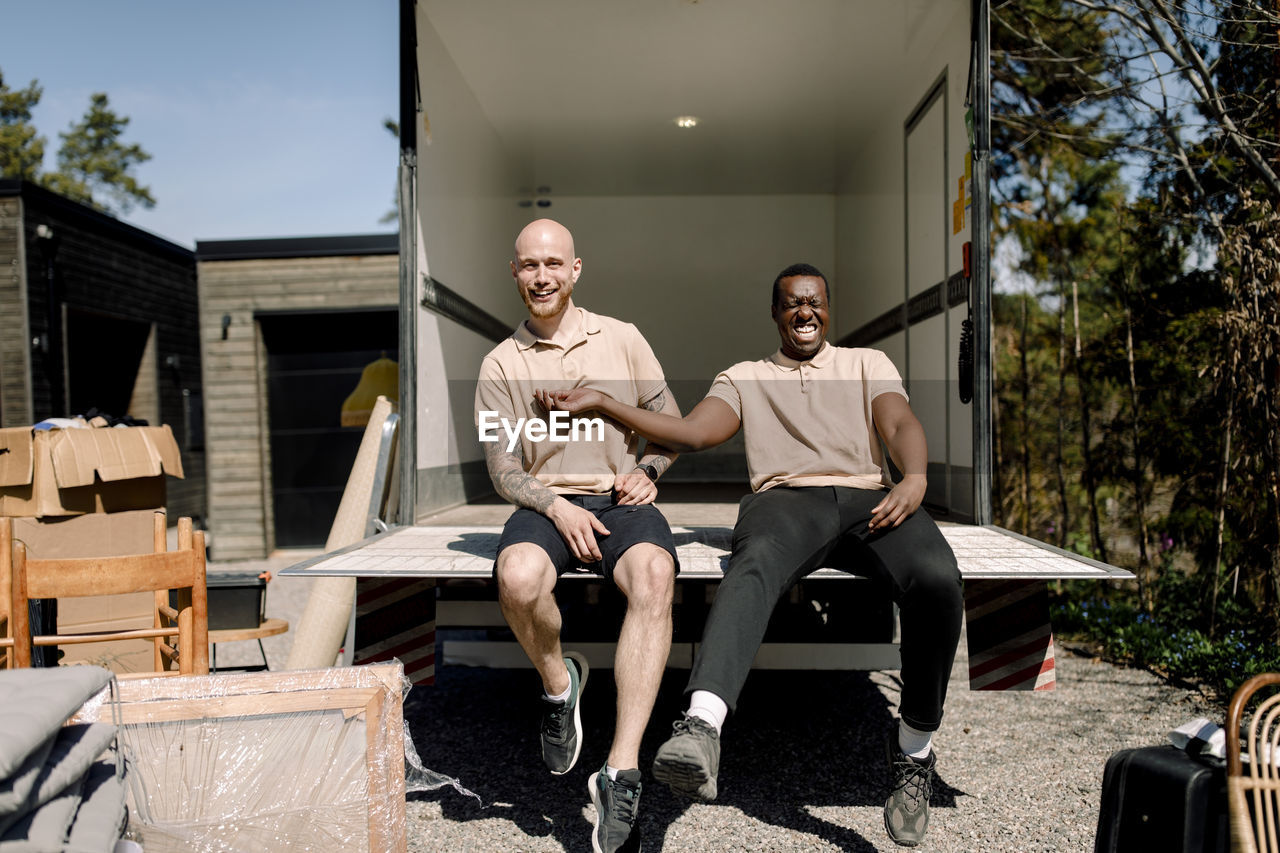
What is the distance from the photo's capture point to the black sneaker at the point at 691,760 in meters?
1.78

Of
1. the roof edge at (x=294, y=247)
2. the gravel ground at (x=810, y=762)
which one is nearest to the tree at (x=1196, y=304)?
the gravel ground at (x=810, y=762)

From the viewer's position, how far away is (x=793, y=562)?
2.24 metres

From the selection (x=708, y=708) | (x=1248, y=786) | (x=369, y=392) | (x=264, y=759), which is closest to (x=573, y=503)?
(x=708, y=708)

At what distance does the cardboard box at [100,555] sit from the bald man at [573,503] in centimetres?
151

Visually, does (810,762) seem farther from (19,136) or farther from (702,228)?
(19,136)

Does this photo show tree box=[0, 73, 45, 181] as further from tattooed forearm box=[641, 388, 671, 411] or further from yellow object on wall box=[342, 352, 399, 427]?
tattooed forearm box=[641, 388, 671, 411]

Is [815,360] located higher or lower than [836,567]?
higher

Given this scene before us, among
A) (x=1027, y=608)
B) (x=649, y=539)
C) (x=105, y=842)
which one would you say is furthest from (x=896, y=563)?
(x=105, y=842)

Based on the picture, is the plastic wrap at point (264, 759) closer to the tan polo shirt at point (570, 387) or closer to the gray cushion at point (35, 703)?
the gray cushion at point (35, 703)

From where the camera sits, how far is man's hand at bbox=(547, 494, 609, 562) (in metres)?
2.26

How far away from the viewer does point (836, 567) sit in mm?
2420

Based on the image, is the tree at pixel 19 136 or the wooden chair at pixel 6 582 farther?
the tree at pixel 19 136

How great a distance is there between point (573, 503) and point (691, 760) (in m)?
0.86

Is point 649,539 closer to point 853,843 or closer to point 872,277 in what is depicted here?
point 853,843
